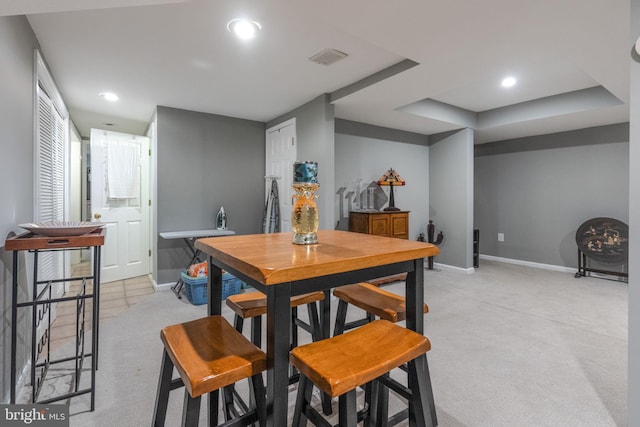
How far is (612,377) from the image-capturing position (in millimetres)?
1994

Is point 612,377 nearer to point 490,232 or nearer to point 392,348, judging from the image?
point 392,348

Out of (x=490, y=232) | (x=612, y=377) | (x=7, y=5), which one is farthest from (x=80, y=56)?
(x=490, y=232)

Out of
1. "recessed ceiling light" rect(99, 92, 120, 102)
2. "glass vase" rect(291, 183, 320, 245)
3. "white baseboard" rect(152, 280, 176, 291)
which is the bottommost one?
"white baseboard" rect(152, 280, 176, 291)

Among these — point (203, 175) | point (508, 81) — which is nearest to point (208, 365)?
point (203, 175)

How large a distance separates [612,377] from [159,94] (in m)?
4.60

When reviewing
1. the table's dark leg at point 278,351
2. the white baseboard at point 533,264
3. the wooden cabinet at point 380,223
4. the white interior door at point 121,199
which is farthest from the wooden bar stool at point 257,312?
the white baseboard at point 533,264

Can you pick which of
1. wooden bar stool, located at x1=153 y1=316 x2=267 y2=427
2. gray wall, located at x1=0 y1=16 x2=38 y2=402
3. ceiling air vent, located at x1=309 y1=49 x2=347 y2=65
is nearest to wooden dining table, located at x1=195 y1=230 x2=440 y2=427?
wooden bar stool, located at x1=153 y1=316 x2=267 y2=427

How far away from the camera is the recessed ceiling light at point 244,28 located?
2.08 meters

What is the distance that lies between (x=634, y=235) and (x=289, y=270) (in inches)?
62.6

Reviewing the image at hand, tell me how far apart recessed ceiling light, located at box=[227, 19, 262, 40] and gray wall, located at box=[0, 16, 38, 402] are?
3.91ft

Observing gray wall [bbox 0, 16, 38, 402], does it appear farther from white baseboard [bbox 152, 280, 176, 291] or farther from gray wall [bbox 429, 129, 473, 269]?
gray wall [bbox 429, 129, 473, 269]

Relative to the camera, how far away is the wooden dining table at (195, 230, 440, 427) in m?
0.94

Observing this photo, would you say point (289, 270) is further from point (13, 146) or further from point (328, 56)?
point (328, 56)

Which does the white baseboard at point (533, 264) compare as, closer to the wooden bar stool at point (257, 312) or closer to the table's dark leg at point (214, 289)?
the wooden bar stool at point (257, 312)
